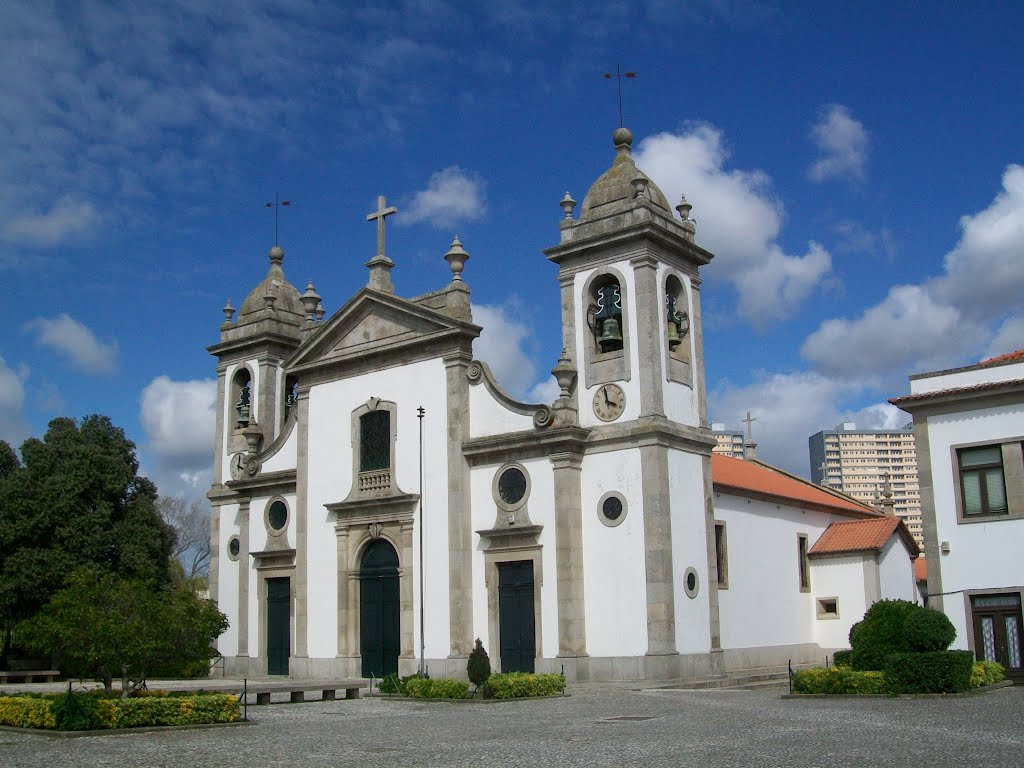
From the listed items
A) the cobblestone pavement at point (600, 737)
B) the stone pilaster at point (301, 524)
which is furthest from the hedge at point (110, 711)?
the stone pilaster at point (301, 524)

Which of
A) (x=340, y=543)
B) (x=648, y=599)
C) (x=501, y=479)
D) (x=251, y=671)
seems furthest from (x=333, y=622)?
(x=648, y=599)

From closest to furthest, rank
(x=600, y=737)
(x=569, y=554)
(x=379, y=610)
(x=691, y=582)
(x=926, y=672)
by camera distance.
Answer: (x=600, y=737)
(x=926, y=672)
(x=569, y=554)
(x=691, y=582)
(x=379, y=610)

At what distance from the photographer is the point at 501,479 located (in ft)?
88.9

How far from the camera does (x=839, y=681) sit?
19672mm

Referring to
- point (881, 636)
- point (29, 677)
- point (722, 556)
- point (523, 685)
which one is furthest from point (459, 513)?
point (29, 677)

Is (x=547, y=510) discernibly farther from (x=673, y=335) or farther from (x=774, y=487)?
(x=774, y=487)

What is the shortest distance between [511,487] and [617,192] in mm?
7856

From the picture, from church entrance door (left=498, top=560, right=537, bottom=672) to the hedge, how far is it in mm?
9460

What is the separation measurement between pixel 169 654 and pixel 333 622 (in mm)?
10768

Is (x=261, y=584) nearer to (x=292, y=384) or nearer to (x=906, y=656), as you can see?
(x=292, y=384)

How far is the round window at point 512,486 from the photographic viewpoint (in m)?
26.8

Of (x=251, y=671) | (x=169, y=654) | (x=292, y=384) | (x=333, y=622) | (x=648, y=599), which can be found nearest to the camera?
(x=169, y=654)

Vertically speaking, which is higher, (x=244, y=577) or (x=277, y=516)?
(x=277, y=516)

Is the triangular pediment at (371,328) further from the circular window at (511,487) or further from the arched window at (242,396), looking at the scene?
the arched window at (242,396)
